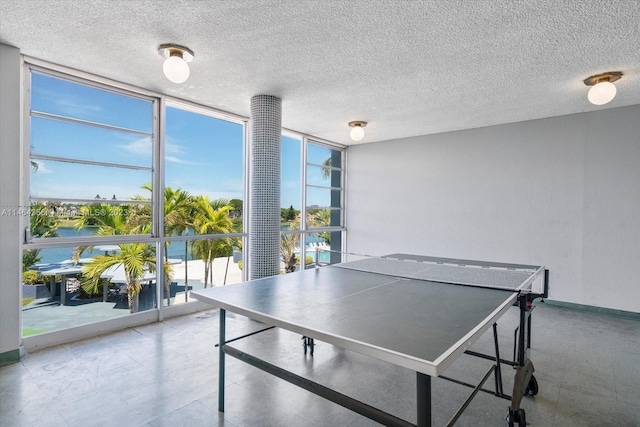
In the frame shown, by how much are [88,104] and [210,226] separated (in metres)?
2.06

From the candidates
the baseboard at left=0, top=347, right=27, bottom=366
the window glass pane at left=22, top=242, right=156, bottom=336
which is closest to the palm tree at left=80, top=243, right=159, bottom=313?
the window glass pane at left=22, top=242, right=156, bottom=336

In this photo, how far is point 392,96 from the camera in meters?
4.00

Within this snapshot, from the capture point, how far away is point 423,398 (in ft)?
4.20

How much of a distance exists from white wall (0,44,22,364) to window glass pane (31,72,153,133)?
0.30 metres

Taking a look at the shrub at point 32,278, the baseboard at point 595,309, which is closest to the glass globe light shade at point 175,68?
the shrub at point 32,278

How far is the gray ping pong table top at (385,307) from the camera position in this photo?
134 cm

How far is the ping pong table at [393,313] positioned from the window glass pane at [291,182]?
2989mm

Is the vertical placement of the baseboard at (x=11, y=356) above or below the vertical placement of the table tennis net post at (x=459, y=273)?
below

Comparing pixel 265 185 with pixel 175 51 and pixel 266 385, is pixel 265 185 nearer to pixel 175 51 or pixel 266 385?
Answer: pixel 175 51

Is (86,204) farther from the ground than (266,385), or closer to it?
farther from the ground

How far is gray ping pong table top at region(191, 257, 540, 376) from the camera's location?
1.34 m

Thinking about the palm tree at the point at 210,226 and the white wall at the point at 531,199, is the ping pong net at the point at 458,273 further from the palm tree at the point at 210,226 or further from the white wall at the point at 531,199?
the palm tree at the point at 210,226

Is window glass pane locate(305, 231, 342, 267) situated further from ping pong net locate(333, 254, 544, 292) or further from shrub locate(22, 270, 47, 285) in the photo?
shrub locate(22, 270, 47, 285)

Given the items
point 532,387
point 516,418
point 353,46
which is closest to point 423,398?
point 516,418
